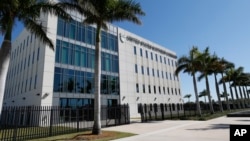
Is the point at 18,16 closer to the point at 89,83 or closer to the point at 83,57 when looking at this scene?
the point at 83,57

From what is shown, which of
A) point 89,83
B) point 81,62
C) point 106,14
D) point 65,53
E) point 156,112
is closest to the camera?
point 106,14

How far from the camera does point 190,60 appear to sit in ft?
99.3

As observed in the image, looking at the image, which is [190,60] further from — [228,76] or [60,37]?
[228,76]

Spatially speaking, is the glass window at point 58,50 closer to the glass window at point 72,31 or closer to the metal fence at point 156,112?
the glass window at point 72,31

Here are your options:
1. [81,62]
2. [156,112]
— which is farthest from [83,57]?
[156,112]

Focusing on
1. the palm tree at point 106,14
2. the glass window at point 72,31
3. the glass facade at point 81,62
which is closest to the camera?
the palm tree at point 106,14

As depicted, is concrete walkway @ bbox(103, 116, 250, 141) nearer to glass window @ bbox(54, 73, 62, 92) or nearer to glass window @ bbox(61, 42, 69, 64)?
glass window @ bbox(54, 73, 62, 92)

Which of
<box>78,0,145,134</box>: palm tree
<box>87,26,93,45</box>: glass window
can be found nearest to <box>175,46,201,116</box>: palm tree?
<box>87,26,93,45</box>: glass window

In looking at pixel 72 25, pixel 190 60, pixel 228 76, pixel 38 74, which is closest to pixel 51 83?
pixel 38 74

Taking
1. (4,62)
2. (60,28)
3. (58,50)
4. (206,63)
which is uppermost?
(60,28)

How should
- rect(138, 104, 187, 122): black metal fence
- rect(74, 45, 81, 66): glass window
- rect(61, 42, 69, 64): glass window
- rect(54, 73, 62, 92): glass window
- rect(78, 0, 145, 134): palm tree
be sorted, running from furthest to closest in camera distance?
rect(74, 45, 81, 66): glass window, rect(61, 42, 69, 64): glass window, rect(138, 104, 187, 122): black metal fence, rect(54, 73, 62, 92): glass window, rect(78, 0, 145, 134): palm tree

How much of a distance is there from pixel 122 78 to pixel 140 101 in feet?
20.8

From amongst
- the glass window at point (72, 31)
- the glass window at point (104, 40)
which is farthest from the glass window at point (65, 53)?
the glass window at point (104, 40)

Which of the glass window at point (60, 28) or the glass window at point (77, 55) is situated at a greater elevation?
the glass window at point (60, 28)
